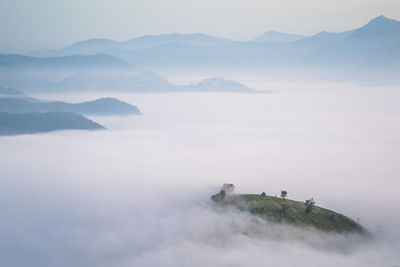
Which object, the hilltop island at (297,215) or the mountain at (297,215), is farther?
the hilltop island at (297,215)

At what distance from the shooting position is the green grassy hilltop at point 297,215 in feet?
590

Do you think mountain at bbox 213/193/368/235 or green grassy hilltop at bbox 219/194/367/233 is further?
green grassy hilltop at bbox 219/194/367/233

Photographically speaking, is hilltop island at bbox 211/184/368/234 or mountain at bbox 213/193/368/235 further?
hilltop island at bbox 211/184/368/234

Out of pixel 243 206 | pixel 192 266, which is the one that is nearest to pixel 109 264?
pixel 192 266

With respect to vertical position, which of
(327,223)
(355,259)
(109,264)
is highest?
(327,223)

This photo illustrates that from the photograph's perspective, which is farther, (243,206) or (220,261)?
(243,206)

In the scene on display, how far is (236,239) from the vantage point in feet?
595

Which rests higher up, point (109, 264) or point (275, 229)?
point (275, 229)

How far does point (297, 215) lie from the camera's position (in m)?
183

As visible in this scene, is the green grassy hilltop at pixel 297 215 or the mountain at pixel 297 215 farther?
the green grassy hilltop at pixel 297 215

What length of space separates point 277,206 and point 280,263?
2807 cm

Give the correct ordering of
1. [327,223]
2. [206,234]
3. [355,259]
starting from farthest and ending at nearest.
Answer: [206,234]
[327,223]
[355,259]

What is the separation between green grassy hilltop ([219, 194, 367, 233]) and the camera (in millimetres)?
179750

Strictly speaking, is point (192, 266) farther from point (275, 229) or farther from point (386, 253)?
point (386, 253)
